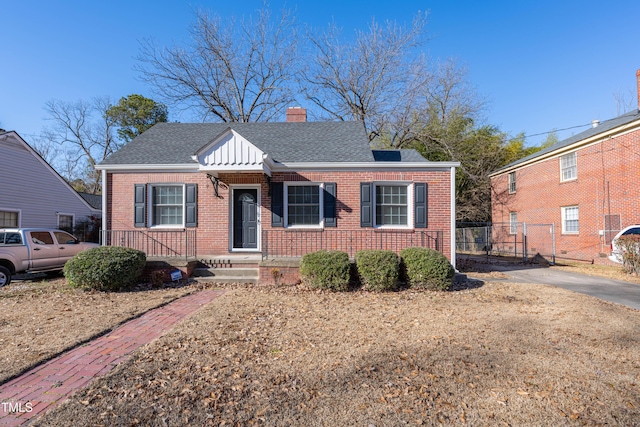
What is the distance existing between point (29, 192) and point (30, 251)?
23.3 feet

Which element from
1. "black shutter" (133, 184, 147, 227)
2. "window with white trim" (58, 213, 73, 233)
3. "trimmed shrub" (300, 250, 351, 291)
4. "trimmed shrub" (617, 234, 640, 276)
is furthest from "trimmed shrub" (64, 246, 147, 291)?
"trimmed shrub" (617, 234, 640, 276)

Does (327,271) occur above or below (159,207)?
below

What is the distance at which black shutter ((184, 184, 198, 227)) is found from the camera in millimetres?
9641

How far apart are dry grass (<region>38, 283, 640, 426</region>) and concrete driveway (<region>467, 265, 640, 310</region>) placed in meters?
1.72

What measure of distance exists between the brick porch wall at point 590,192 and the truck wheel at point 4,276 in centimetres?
1973

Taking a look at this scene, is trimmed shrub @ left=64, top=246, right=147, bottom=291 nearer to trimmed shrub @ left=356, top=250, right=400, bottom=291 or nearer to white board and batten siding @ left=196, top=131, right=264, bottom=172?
white board and batten siding @ left=196, top=131, right=264, bottom=172

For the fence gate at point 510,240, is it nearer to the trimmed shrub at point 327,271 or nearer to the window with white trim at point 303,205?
the window with white trim at point 303,205

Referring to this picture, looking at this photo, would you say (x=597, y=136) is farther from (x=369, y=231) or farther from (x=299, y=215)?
(x=299, y=215)

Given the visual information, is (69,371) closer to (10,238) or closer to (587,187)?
(10,238)

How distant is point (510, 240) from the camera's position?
62.5ft

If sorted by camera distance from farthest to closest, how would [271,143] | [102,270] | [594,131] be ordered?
[594,131], [271,143], [102,270]

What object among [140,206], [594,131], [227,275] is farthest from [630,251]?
[140,206]

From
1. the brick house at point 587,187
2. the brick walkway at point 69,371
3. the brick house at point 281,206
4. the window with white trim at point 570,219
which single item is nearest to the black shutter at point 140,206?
the brick house at point 281,206

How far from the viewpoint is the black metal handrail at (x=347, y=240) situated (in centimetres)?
948
